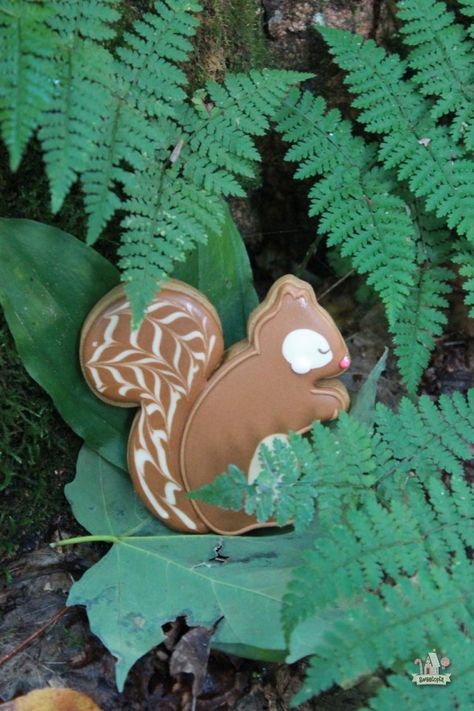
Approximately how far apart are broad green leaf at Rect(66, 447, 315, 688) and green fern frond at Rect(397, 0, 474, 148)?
1448mm

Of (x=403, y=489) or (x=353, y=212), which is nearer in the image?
(x=403, y=489)

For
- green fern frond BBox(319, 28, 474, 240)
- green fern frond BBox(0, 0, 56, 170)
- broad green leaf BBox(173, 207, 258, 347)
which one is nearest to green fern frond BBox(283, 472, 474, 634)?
broad green leaf BBox(173, 207, 258, 347)

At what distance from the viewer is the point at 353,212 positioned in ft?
7.99

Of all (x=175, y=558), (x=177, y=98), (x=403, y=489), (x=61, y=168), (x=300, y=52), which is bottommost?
(x=175, y=558)

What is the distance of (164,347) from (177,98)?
723 mm

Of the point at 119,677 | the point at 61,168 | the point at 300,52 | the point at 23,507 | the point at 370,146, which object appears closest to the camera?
the point at 61,168

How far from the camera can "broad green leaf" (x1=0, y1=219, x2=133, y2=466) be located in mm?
2203

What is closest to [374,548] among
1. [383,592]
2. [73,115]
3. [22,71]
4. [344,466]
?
[383,592]

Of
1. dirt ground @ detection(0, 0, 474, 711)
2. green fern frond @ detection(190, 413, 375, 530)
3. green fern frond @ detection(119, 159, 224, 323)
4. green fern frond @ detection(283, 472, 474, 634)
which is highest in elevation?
green fern frond @ detection(119, 159, 224, 323)

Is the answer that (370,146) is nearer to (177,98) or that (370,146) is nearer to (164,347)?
(177,98)

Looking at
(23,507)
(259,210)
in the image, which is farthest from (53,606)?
(259,210)

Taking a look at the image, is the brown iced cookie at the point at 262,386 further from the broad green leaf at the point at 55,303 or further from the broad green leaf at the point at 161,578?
the broad green leaf at the point at 55,303

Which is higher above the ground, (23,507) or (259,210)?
(259,210)

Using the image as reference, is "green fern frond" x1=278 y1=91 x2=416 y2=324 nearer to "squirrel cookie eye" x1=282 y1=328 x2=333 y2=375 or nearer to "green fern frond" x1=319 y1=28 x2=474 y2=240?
"green fern frond" x1=319 y1=28 x2=474 y2=240
